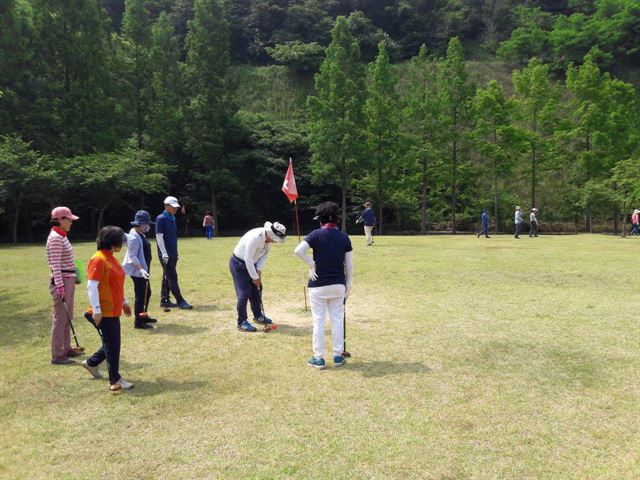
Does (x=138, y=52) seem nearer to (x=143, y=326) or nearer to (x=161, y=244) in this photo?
(x=161, y=244)

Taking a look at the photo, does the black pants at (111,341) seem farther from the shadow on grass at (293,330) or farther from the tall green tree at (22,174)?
the tall green tree at (22,174)

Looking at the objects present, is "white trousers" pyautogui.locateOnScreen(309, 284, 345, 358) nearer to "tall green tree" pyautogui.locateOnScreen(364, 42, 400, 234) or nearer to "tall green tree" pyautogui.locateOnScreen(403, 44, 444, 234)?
"tall green tree" pyautogui.locateOnScreen(364, 42, 400, 234)

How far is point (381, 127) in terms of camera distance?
3447cm

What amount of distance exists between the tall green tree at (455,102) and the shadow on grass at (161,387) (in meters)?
33.2

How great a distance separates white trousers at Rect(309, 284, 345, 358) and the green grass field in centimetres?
33

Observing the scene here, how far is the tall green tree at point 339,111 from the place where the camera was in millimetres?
33844

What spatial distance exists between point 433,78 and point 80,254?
27757mm

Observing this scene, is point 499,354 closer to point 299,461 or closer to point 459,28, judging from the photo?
point 299,461

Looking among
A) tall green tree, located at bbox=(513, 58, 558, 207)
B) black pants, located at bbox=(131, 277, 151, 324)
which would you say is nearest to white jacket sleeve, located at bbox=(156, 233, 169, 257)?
black pants, located at bbox=(131, 277, 151, 324)

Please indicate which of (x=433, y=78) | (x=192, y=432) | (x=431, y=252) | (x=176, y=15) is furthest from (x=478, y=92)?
(x=176, y=15)

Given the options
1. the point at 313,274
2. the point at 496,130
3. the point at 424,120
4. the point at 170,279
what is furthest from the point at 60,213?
the point at 496,130

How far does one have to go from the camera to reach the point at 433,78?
36.8 meters

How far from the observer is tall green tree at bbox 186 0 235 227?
116 ft

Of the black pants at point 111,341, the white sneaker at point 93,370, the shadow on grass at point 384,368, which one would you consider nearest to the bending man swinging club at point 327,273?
the shadow on grass at point 384,368
